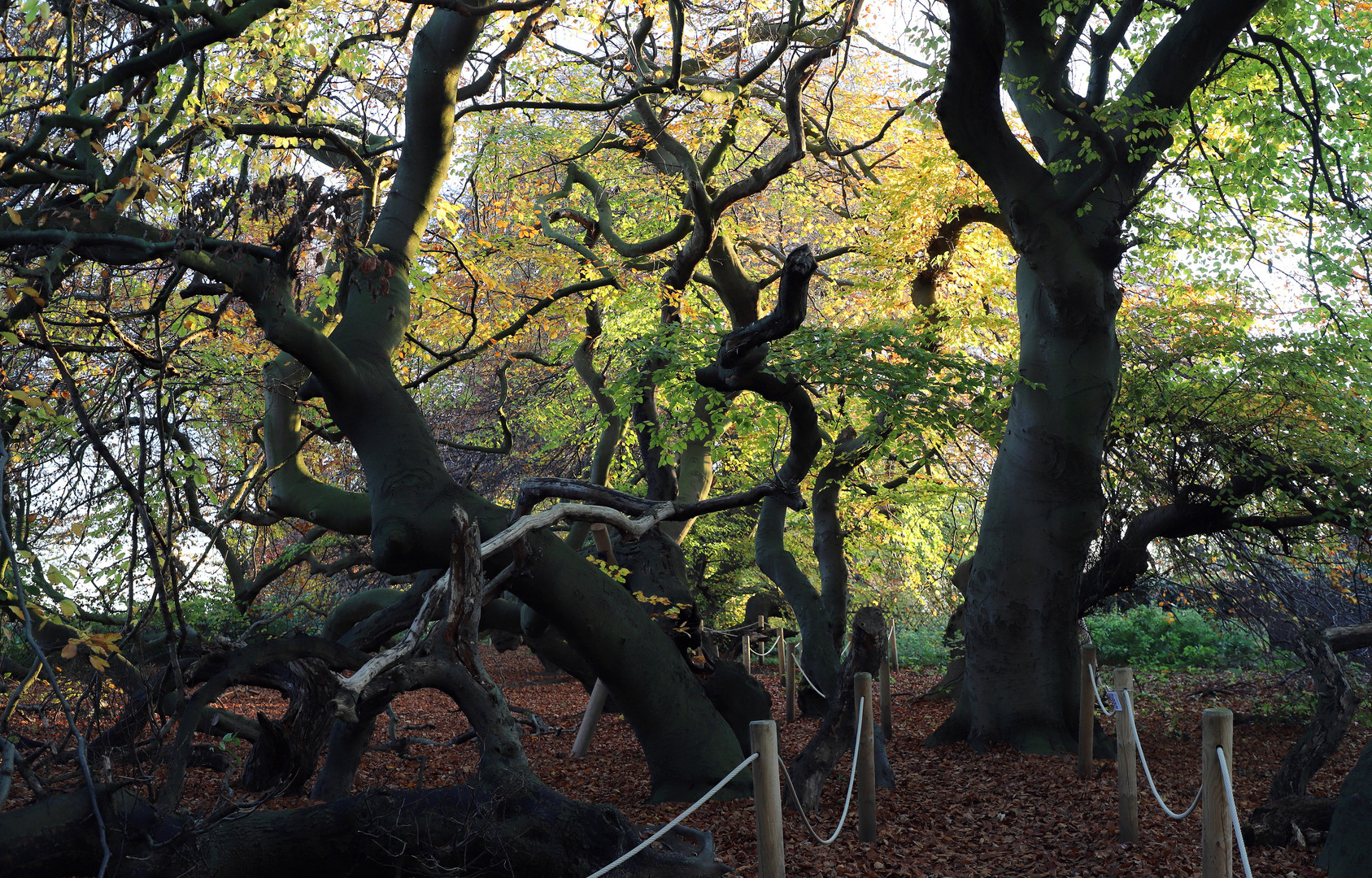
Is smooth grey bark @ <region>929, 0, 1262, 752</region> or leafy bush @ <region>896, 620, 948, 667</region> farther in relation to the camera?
leafy bush @ <region>896, 620, 948, 667</region>

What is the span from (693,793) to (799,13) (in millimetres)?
6301

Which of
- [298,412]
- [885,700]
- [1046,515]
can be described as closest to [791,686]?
[885,700]

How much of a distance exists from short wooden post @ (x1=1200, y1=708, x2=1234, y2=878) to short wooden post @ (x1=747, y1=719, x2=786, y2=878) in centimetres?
168

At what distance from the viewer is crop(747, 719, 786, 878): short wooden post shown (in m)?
3.94

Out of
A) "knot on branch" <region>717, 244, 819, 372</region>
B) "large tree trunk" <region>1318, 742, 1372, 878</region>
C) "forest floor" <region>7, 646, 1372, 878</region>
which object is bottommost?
"forest floor" <region>7, 646, 1372, 878</region>

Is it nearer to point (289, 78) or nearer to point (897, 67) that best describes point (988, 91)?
point (289, 78)

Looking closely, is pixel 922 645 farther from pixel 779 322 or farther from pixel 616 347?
pixel 779 322

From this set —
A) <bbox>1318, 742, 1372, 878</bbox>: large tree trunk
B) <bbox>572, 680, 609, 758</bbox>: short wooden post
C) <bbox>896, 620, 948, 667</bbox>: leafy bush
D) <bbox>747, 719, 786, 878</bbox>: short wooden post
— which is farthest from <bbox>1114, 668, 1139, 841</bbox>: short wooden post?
<bbox>896, 620, 948, 667</bbox>: leafy bush

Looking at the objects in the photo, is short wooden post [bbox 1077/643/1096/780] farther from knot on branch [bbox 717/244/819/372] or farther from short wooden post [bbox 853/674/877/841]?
knot on branch [bbox 717/244/819/372]

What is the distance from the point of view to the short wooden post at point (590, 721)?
8414 mm

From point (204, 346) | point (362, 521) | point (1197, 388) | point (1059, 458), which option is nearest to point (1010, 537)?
point (1059, 458)

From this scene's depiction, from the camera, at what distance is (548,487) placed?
6340mm

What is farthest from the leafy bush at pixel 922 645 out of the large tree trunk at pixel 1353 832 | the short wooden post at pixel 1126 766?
the large tree trunk at pixel 1353 832

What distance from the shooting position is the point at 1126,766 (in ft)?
17.0
